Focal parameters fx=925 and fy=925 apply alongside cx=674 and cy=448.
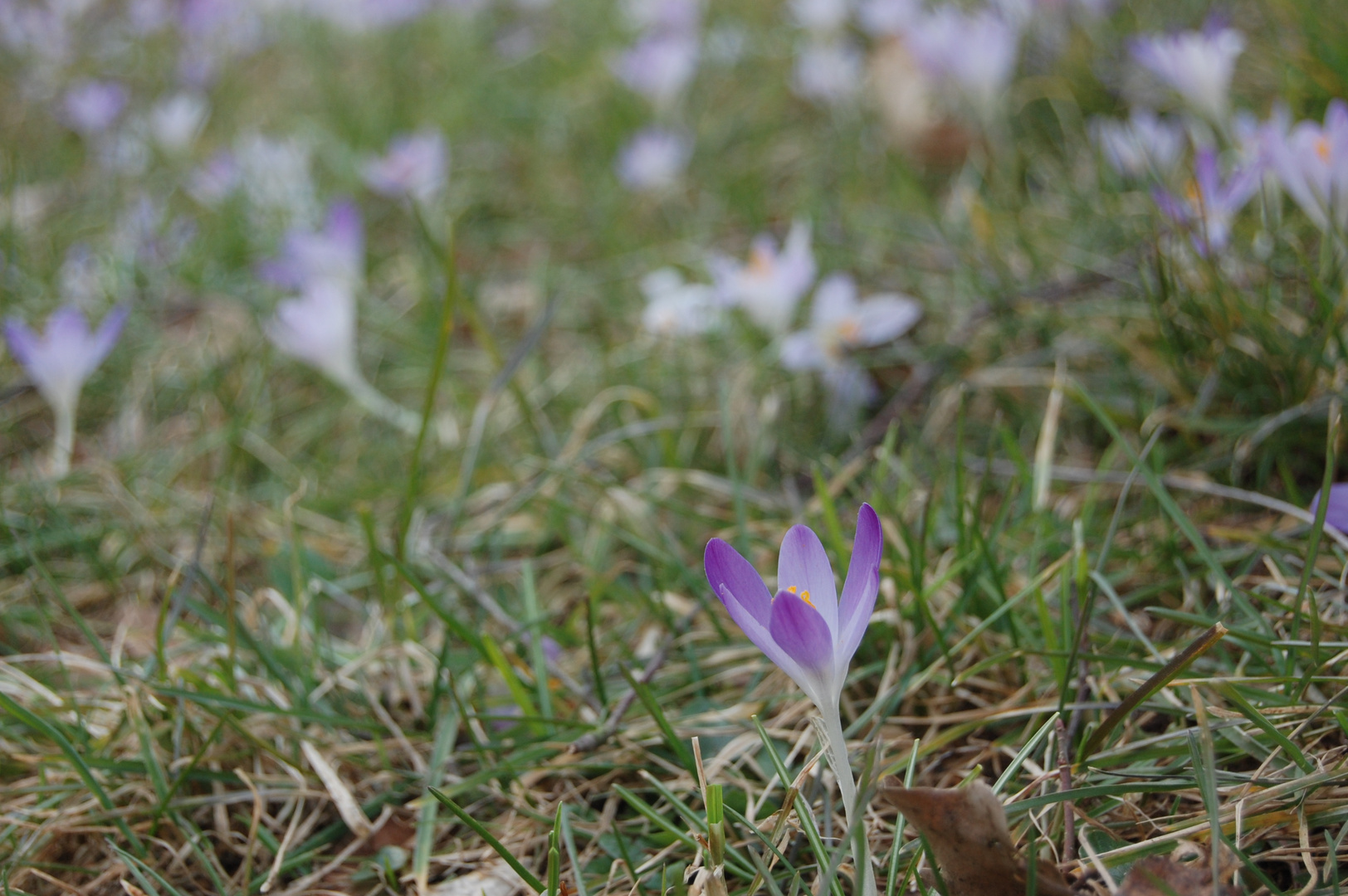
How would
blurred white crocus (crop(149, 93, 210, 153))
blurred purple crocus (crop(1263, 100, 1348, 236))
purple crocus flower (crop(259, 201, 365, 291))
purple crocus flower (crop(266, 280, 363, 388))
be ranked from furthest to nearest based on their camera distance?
blurred white crocus (crop(149, 93, 210, 153)) → purple crocus flower (crop(259, 201, 365, 291)) → purple crocus flower (crop(266, 280, 363, 388)) → blurred purple crocus (crop(1263, 100, 1348, 236))

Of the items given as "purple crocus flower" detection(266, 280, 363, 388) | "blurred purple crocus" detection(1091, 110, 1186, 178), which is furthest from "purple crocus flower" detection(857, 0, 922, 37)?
"purple crocus flower" detection(266, 280, 363, 388)

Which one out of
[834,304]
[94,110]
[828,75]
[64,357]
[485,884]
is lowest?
[485,884]

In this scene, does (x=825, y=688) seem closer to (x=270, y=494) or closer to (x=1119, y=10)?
(x=270, y=494)

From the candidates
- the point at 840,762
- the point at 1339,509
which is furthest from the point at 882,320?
the point at 840,762

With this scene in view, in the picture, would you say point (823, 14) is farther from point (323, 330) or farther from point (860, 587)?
point (860, 587)

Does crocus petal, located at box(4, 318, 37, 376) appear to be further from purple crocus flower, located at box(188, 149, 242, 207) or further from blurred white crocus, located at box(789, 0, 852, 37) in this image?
blurred white crocus, located at box(789, 0, 852, 37)

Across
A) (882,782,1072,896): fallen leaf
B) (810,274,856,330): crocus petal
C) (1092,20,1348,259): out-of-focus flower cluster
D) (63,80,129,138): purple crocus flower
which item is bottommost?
(882,782,1072,896): fallen leaf

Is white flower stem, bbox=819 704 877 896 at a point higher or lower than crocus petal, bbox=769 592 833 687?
lower
